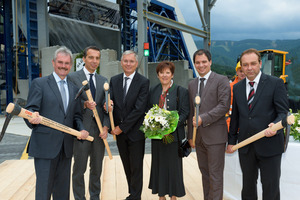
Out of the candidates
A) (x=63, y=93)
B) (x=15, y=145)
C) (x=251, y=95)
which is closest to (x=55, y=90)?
(x=63, y=93)

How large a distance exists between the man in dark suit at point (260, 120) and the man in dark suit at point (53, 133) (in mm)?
1796

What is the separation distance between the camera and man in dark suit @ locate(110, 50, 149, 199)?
338cm

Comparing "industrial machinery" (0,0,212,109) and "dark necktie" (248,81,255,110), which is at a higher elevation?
"industrial machinery" (0,0,212,109)

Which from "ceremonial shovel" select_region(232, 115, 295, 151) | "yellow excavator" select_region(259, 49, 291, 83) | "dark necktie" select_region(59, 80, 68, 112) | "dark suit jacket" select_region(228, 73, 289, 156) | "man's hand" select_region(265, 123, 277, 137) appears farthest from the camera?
"yellow excavator" select_region(259, 49, 291, 83)

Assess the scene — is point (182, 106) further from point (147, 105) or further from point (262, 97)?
point (262, 97)

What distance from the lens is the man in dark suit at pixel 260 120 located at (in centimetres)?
258

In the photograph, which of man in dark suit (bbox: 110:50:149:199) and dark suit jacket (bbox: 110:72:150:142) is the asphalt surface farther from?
dark suit jacket (bbox: 110:72:150:142)

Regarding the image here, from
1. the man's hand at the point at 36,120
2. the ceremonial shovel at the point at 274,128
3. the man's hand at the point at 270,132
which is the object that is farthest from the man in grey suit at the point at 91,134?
the man's hand at the point at 270,132

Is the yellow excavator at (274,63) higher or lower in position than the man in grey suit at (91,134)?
higher

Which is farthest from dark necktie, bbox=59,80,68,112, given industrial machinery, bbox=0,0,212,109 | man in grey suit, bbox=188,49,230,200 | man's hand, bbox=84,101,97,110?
industrial machinery, bbox=0,0,212,109

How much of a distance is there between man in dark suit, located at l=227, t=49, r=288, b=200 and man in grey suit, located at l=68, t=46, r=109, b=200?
1.76 m

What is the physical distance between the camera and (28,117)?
227cm

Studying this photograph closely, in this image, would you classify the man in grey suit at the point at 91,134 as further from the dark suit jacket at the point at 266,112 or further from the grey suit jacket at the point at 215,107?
the dark suit jacket at the point at 266,112

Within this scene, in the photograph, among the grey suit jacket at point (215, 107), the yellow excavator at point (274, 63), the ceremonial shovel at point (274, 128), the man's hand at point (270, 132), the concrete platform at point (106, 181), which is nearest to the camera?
the ceremonial shovel at point (274, 128)
